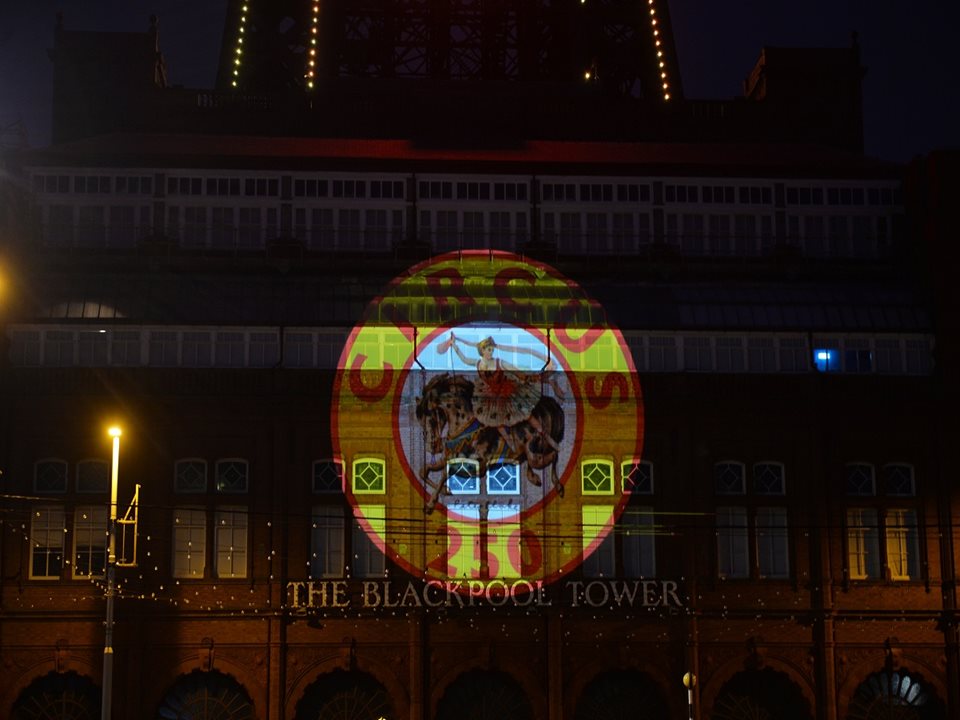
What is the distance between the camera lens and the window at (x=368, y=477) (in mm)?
47969

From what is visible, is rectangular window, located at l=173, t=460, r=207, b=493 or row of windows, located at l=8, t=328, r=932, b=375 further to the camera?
row of windows, located at l=8, t=328, r=932, b=375

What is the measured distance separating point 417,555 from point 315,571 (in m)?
3.11

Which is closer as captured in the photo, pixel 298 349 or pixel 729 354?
pixel 298 349

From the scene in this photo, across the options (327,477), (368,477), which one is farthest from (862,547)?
(327,477)

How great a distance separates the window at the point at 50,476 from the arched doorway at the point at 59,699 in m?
5.47

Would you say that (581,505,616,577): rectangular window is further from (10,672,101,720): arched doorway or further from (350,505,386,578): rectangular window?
(10,672,101,720): arched doorway

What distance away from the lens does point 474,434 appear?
48.9 m

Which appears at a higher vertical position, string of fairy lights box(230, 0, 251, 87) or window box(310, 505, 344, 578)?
string of fairy lights box(230, 0, 251, 87)

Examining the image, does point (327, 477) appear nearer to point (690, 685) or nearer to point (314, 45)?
point (690, 685)

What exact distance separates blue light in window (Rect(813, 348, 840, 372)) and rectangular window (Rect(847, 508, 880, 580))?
4.79m

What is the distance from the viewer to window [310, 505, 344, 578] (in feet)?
156

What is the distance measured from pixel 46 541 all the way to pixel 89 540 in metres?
1.26

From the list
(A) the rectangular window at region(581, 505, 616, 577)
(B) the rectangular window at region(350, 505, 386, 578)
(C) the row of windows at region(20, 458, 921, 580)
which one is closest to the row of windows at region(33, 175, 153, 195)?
(C) the row of windows at region(20, 458, 921, 580)

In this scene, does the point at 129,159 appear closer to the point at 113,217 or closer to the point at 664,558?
the point at 113,217
